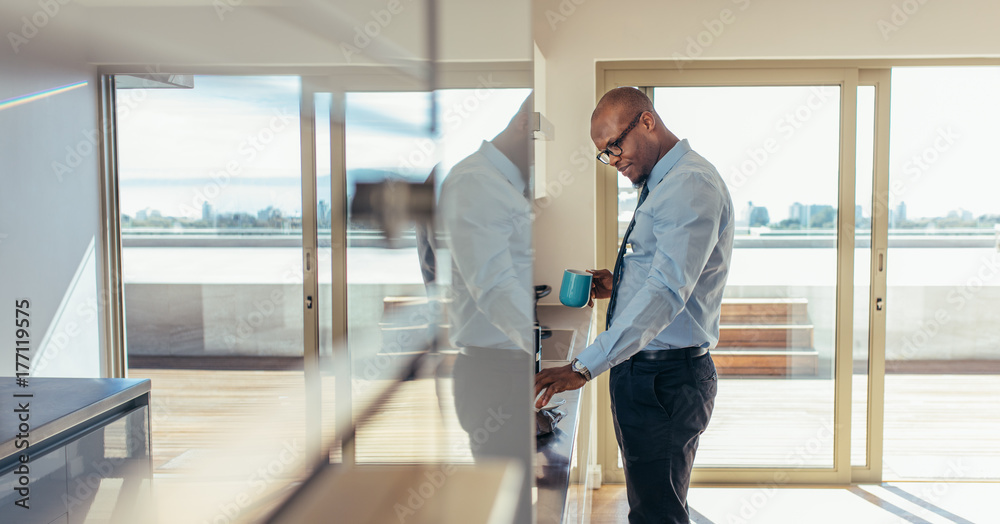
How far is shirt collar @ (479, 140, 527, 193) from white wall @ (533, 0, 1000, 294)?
2.35 meters

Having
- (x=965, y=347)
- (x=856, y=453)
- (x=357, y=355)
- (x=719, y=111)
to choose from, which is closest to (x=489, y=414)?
(x=357, y=355)

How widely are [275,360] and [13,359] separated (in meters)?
0.04

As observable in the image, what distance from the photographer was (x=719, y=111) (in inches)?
107

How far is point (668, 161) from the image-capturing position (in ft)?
5.34

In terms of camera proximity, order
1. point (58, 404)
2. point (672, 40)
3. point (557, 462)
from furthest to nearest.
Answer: point (672, 40), point (557, 462), point (58, 404)

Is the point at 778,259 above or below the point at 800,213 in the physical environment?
below

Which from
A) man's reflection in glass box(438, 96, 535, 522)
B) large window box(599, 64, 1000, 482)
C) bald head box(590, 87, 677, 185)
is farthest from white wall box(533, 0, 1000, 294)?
man's reflection in glass box(438, 96, 535, 522)

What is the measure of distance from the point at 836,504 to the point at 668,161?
180 cm

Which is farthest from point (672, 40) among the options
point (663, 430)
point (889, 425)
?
point (889, 425)

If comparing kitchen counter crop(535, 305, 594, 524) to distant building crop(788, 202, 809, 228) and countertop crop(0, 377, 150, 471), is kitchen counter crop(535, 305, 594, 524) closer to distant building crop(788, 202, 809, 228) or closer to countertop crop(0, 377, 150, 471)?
countertop crop(0, 377, 150, 471)

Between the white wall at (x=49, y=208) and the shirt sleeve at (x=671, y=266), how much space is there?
1249mm

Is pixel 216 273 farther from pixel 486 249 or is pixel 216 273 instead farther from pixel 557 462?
pixel 557 462

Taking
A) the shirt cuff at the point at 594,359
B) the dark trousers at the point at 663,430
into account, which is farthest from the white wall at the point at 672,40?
the shirt cuff at the point at 594,359

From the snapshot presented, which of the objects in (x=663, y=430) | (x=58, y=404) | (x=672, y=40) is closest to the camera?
(x=58, y=404)
